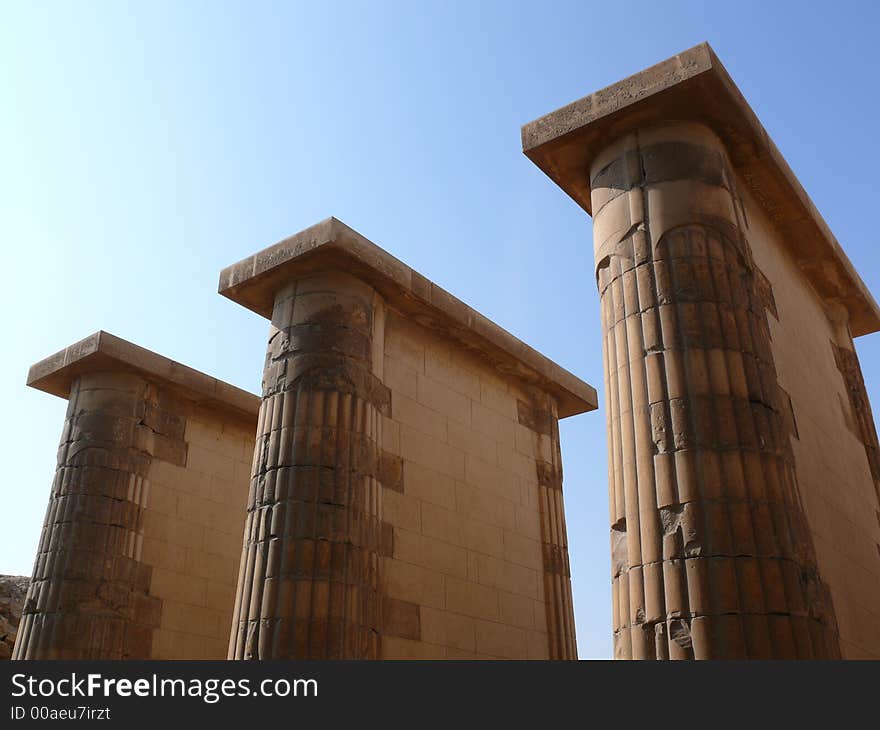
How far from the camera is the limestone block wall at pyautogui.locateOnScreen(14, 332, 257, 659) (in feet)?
35.6

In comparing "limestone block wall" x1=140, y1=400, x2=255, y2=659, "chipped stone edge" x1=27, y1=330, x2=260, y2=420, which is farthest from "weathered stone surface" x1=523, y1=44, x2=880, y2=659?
"limestone block wall" x1=140, y1=400, x2=255, y2=659

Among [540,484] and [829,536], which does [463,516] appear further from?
[829,536]

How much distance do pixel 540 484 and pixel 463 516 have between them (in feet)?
6.59

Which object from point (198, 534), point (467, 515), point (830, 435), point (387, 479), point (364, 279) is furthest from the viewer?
point (198, 534)

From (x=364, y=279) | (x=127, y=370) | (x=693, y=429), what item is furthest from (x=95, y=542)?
(x=693, y=429)

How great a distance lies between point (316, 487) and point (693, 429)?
13.2 feet

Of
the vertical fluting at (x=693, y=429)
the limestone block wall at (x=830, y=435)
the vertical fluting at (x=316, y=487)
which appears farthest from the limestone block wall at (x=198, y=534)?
the limestone block wall at (x=830, y=435)

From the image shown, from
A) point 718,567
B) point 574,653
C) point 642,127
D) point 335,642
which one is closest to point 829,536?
point 718,567

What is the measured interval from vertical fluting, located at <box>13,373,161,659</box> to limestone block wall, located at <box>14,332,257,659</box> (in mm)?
14

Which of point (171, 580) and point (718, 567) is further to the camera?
point (171, 580)

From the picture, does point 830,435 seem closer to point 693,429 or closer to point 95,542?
point 693,429

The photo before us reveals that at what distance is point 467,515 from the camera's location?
→ 10211 millimetres

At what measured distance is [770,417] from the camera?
581 cm

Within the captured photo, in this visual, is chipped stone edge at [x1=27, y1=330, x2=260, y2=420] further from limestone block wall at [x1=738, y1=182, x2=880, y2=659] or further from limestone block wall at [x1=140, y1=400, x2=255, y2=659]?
limestone block wall at [x1=738, y1=182, x2=880, y2=659]
